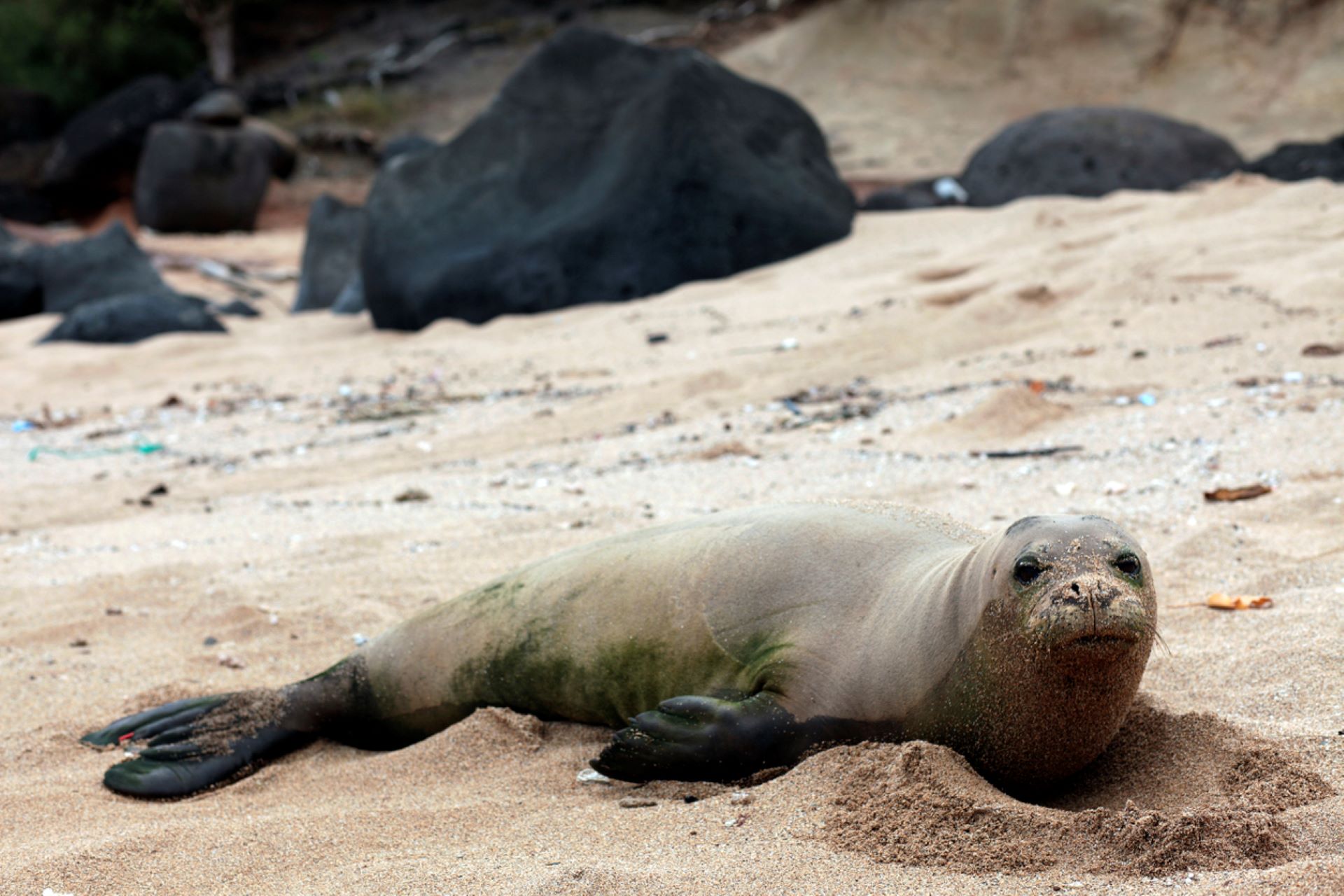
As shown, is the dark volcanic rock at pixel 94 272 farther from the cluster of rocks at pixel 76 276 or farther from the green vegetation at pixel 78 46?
the green vegetation at pixel 78 46

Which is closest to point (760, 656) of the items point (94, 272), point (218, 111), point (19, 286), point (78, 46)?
point (94, 272)

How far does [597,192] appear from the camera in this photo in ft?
32.0

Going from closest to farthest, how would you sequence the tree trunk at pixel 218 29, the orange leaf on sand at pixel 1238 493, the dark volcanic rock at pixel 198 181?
1. the orange leaf on sand at pixel 1238 493
2. the dark volcanic rock at pixel 198 181
3. the tree trunk at pixel 218 29

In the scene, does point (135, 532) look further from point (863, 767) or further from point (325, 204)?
point (325, 204)

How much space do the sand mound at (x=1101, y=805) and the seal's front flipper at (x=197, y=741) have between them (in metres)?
1.30

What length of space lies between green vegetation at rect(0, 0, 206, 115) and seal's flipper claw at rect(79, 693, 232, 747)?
26.2m

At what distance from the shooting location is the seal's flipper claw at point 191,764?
2818 mm

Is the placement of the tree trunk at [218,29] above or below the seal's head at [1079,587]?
below

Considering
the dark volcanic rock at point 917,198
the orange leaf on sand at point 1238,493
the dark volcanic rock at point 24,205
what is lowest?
the dark volcanic rock at point 24,205

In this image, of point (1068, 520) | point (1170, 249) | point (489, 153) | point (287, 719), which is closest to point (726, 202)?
point (489, 153)

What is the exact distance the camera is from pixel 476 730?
2.89 metres

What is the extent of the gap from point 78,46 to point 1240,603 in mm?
28050

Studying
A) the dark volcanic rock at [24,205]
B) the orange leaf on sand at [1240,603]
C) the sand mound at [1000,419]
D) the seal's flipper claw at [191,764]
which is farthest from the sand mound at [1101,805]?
the dark volcanic rock at [24,205]

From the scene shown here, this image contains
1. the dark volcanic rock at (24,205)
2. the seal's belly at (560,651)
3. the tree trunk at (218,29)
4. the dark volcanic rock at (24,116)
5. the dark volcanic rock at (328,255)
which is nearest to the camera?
the seal's belly at (560,651)
